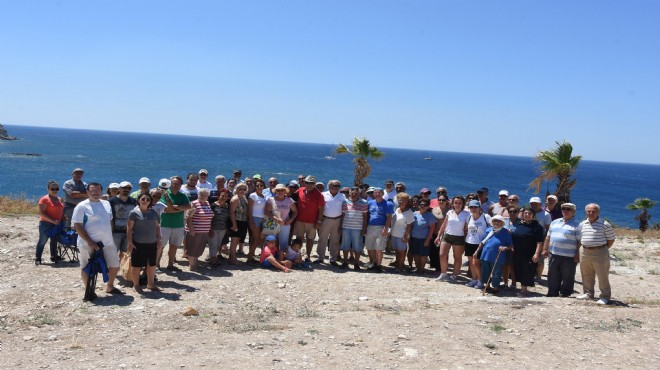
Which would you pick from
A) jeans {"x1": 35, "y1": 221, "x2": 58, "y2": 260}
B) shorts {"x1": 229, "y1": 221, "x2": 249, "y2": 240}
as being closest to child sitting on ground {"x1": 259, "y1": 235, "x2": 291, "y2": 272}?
shorts {"x1": 229, "y1": 221, "x2": 249, "y2": 240}

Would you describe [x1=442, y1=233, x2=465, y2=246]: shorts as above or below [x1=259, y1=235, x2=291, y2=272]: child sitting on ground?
above

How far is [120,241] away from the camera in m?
9.34

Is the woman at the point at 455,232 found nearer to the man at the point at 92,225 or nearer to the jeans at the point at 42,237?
the man at the point at 92,225

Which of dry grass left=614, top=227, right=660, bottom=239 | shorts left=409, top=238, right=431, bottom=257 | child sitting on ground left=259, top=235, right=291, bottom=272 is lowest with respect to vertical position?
dry grass left=614, top=227, right=660, bottom=239

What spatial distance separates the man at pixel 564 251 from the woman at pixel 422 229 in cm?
238

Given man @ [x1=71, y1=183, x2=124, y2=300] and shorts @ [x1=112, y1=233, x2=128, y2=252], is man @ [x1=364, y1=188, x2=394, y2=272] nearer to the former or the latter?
shorts @ [x1=112, y1=233, x2=128, y2=252]

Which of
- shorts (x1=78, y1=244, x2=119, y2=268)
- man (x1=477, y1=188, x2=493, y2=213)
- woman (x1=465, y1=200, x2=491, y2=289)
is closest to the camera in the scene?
shorts (x1=78, y1=244, x2=119, y2=268)

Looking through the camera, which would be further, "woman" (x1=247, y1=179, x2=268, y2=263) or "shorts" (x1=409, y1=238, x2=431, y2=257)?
"shorts" (x1=409, y1=238, x2=431, y2=257)

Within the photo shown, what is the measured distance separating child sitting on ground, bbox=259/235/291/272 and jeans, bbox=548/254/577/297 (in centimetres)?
505

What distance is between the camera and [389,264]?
1248 cm

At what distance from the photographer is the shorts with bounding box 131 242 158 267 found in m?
8.62

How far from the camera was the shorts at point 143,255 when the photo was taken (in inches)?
339

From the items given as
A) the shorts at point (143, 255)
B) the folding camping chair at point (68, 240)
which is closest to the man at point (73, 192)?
the folding camping chair at point (68, 240)

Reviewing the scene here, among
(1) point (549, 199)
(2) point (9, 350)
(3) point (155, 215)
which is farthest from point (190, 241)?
(1) point (549, 199)
